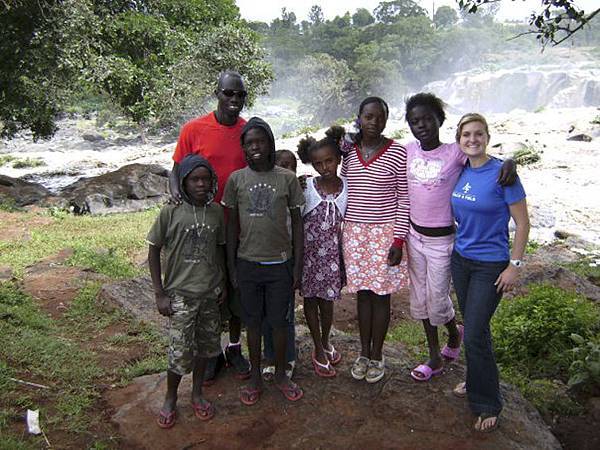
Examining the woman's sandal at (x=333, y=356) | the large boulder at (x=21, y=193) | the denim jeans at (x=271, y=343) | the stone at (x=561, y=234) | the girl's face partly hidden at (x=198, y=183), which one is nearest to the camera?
the girl's face partly hidden at (x=198, y=183)

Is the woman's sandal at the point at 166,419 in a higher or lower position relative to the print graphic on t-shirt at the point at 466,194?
lower

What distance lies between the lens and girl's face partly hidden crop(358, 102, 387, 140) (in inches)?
114

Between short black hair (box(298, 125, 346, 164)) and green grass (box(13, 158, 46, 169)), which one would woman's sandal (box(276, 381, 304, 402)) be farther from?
green grass (box(13, 158, 46, 169))

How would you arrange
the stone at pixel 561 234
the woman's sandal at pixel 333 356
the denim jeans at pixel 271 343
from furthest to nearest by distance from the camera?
the stone at pixel 561 234 → the woman's sandal at pixel 333 356 → the denim jeans at pixel 271 343

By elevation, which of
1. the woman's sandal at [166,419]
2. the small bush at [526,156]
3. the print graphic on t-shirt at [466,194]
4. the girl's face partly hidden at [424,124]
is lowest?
the woman's sandal at [166,419]

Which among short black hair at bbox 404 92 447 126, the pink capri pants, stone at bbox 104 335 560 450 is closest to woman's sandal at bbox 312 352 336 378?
stone at bbox 104 335 560 450

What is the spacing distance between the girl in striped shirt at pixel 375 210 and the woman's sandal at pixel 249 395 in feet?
2.66

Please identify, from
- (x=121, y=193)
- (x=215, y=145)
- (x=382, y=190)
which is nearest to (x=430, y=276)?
(x=382, y=190)

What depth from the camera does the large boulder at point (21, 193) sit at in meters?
11.7

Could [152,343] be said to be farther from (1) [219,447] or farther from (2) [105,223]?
(2) [105,223]

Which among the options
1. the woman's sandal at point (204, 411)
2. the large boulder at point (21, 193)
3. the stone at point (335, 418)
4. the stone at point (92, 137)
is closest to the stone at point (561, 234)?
the stone at point (335, 418)

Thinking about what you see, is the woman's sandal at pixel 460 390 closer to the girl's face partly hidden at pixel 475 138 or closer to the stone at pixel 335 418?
the stone at pixel 335 418

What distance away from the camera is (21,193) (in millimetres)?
12297

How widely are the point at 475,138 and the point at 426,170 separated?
33 cm
